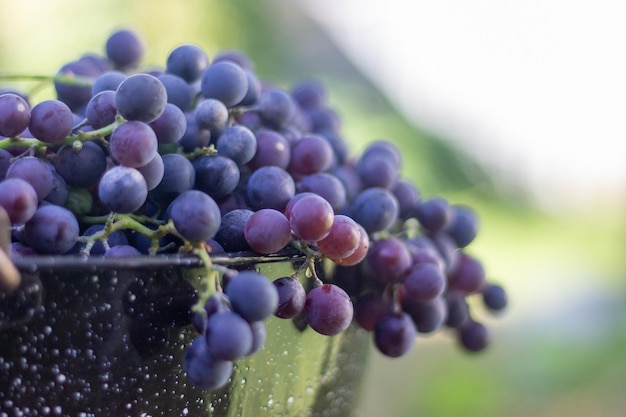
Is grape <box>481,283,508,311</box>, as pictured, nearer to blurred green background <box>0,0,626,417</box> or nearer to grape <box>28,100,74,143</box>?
grape <box>28,100,74,143</box>

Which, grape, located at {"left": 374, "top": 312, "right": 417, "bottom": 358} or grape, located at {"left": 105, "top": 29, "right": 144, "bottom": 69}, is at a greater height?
grape, located at {"left": 105, "top": 29, "right": 144, "bottom": 69}

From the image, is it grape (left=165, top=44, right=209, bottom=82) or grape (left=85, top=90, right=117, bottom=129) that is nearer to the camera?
grape (left=85, top=90, right=117, bottom=129)

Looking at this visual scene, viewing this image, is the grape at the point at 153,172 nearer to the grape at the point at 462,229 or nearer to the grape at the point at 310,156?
the grape at the point at 310,156

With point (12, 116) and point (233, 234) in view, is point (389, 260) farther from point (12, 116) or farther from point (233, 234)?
point (12, 116)

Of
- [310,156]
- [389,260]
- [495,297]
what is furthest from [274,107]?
[495,297]

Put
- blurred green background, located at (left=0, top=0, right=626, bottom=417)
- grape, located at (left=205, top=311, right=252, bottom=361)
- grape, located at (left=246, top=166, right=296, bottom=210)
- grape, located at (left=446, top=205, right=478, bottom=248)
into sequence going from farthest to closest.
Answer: blurred green background, located at (left=0, top=0, right=626, bottom=417) < grape, located at (left=446, top=205, right=478, bottom=248) < grape, located at (left=246, top=166, right=296, bottom=210) < grape, located at (left=205, top=311, right=252, bottom=361)

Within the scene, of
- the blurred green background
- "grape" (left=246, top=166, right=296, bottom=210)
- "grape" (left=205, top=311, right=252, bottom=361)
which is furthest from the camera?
the blurred green background

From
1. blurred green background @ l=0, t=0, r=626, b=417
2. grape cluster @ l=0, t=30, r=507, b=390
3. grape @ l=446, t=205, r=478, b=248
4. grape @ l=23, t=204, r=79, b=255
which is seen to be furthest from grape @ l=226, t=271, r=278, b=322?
blurred green background @ l=0, t=0, r=626, b=417
